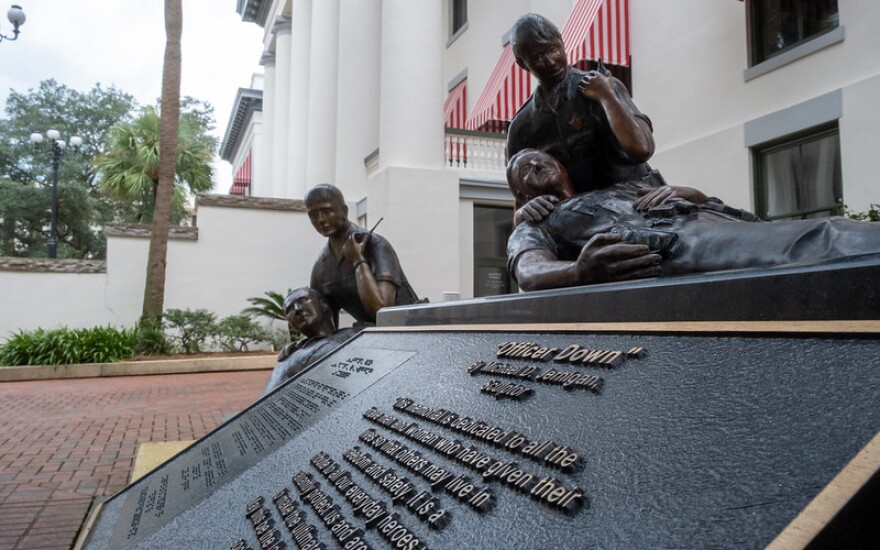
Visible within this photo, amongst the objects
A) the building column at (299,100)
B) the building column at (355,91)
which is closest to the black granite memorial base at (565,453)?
the building column at (355,91)

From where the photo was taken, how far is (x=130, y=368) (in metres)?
11.1

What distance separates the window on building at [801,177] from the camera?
23.6ft

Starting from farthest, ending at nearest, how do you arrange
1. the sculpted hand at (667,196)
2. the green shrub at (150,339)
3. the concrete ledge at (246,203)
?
the concrete ledge at (246,203) → the green shrub at (150,339) → the sculpted hand at (667,196)

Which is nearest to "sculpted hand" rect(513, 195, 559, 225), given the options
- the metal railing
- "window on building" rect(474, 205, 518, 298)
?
the metal railing

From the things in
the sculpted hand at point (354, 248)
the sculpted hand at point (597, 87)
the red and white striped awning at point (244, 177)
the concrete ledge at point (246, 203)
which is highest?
the red and white striped awning at point (244, 177)

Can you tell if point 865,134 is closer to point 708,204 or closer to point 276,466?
point 708,204

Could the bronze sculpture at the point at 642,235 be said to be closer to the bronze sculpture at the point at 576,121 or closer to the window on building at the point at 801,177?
the bronze sculpture at the point at 576,121

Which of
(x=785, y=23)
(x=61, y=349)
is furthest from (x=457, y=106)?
(x=61, y=349)

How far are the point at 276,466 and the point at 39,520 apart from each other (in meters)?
2.09

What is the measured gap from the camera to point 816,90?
7.19 meters

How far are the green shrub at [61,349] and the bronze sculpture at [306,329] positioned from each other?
28.8 feet

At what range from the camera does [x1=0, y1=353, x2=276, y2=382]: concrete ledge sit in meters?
10.8

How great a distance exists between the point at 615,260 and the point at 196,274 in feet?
46.7

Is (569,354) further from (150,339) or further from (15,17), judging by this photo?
(15,17)
